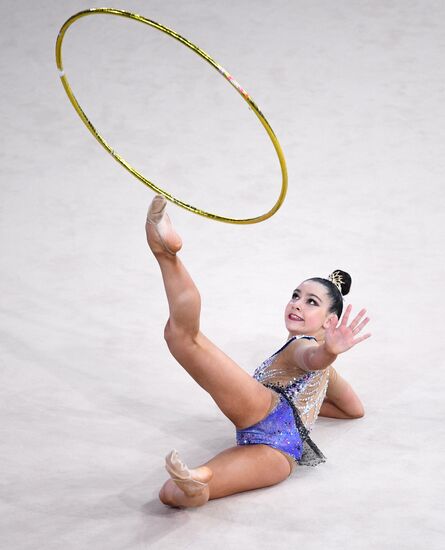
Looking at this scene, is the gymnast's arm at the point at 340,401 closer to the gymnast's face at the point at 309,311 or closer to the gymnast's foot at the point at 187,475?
the gymnast's face at the point at 309,311

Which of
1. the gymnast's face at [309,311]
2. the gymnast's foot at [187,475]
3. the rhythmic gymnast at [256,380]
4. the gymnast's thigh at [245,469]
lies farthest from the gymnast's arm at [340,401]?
the gymnast's foot at [187,475]

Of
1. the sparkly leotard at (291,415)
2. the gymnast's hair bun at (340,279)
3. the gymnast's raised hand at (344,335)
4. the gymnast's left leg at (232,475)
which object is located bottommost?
the gymnast's left leg at (232,475)

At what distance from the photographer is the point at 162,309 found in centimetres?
468

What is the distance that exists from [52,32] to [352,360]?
3.69 m

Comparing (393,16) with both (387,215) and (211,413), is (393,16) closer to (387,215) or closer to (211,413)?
(387,215)

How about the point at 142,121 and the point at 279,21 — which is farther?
the point at 279,21

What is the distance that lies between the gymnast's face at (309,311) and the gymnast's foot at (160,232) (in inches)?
26.3

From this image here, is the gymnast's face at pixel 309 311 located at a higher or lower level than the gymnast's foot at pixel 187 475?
higher

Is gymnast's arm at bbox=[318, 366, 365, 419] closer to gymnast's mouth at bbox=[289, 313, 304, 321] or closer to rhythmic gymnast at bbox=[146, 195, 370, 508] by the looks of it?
rhythmic gymnast at bbox=[146, 195, 370, 508]

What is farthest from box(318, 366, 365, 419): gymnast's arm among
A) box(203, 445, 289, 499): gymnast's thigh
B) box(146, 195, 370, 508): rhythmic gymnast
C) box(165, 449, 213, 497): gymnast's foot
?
box(165, 449, 213, 497): gymnast's foot

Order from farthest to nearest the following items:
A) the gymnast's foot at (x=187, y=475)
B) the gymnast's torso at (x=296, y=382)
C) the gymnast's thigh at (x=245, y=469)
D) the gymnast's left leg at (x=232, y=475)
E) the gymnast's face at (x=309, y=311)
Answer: the gymnast's face at (x=309, y=311) → the gymnast's torso at (x=296, y=382) → the gymnast's thigh at (x=245, y=469) → the gymnast's left leg at (x=232, y=475) → the gymnast's foot at (x=187, y=475)

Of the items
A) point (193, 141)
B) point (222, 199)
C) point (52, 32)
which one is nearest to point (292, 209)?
point (222, 199)

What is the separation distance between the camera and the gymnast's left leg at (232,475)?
2.78 m

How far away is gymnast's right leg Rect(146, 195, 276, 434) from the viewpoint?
2834 mm
